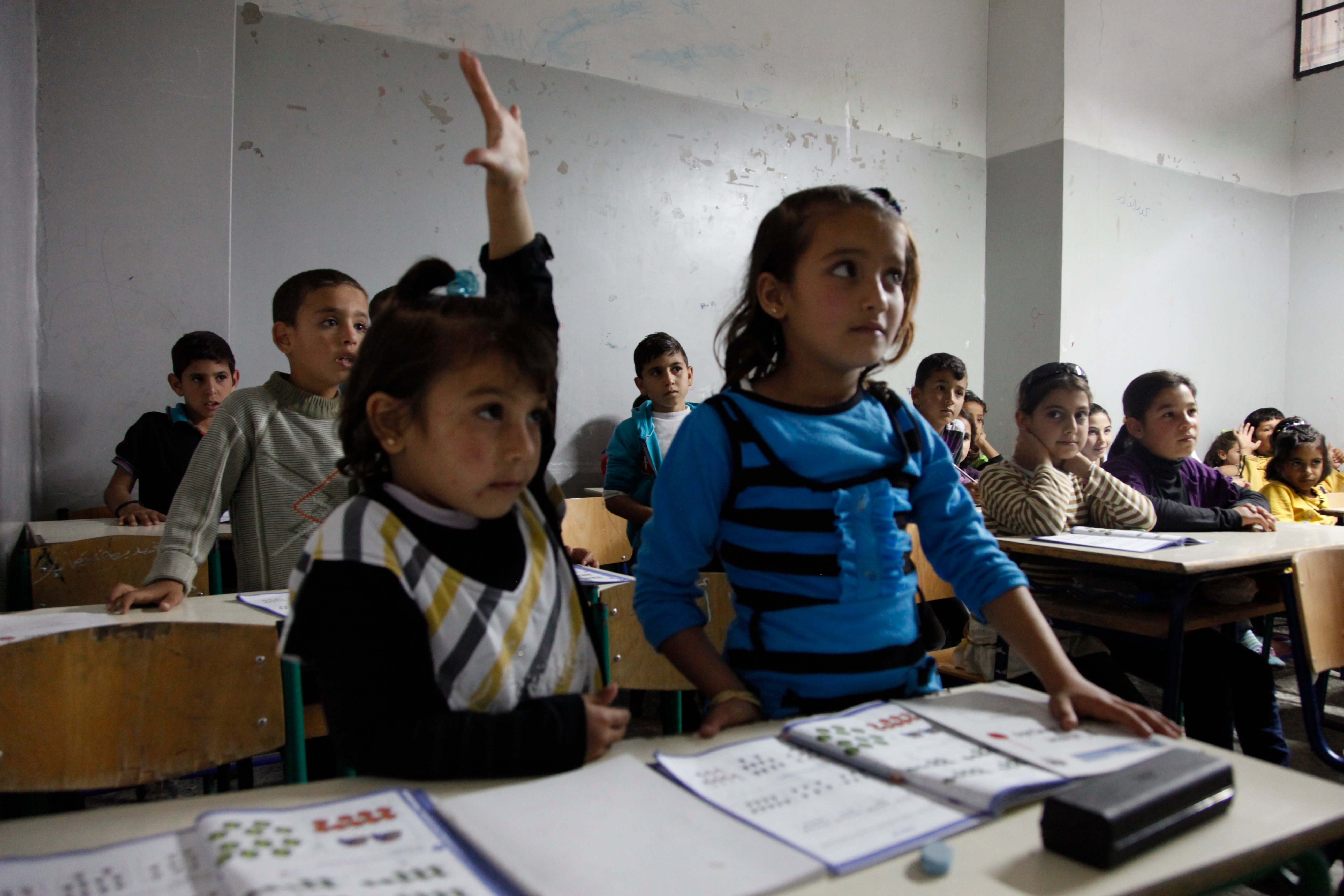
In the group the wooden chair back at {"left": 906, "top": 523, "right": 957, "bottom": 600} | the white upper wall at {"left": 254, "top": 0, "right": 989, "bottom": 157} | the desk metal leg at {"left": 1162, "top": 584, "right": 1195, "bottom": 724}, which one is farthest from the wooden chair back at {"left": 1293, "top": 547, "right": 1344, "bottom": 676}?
the white upper wall at {"left": 254, "top": 0, "right": 989, "bottom": 157}

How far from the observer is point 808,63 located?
15.8 feet

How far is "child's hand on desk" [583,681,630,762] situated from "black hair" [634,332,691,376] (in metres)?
2.76

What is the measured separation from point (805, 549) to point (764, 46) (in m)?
4.31

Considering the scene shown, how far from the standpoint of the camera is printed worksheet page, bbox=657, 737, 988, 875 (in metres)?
0.61

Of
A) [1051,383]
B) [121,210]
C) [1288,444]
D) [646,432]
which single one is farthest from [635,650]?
[1288,444]

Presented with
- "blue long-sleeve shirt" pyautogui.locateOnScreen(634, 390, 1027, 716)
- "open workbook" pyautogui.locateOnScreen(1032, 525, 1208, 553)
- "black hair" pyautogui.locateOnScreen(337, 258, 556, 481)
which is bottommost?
"open workbook" pyautogui.locateOnScreen(1032, 525, 1208, 553)

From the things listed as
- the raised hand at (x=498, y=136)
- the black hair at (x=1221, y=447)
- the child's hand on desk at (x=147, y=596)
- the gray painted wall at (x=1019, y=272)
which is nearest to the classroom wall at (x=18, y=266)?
the child's hand on desk at (x=147, y=596)

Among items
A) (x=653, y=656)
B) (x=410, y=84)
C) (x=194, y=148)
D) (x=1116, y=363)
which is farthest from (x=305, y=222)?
(x=1116, y=363)

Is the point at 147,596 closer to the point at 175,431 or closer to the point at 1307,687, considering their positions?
the point at 175,431

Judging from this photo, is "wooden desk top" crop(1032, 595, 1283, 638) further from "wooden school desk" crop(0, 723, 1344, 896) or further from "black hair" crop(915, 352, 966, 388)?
"wooden school desk" crop(0, 723, 1344, 896)

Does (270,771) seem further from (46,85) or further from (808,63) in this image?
(808,63)

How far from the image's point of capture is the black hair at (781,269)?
1.08 meters

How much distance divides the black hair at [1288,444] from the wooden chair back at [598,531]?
9.69 ft

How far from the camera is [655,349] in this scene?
3531 millimetres
